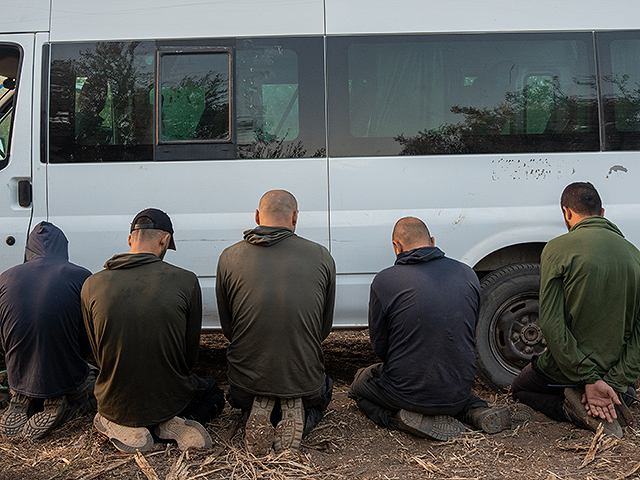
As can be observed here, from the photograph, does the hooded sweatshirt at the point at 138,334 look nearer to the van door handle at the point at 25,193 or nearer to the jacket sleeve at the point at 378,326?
the jacket sleeve at the point at 378,326

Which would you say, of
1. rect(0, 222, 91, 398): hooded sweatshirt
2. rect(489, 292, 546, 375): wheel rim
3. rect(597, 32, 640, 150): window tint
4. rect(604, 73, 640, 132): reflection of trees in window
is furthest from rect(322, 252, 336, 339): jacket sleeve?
rect(604, 73, 640, 132): reflection of trees in window

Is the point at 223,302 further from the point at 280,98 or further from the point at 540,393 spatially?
the point at 540,393

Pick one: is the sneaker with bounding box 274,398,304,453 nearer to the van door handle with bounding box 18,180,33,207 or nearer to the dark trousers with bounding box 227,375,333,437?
the dark trousers with bounding box 227,375,333,437

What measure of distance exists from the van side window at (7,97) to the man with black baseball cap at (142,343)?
1.64 meters

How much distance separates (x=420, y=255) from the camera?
3.31 metres

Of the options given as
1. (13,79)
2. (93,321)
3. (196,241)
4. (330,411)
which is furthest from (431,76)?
(13,79)

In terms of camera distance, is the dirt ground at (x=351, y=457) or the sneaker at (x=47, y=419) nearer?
the dirt ground at (x=351, y=457)

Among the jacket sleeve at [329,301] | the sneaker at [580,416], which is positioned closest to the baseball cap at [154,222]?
the jacket sleeve at [329,301]

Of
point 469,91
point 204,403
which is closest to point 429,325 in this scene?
point 204,403

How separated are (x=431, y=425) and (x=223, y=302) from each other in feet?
4.67

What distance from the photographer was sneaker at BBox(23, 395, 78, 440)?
3.27 m

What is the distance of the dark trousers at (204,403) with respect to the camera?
11.1ft

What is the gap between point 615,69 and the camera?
401cm

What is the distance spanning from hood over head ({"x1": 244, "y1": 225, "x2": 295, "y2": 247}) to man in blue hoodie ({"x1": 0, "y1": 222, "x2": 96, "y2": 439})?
1.12 m
